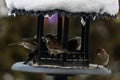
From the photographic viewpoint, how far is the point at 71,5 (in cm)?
401

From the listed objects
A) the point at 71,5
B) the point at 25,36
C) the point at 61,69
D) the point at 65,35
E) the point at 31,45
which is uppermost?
the point at 71,5

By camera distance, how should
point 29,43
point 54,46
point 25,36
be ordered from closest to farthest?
1. point 54,46
2. point 29,43
3. point 25,36

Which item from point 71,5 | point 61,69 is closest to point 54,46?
point 61,69

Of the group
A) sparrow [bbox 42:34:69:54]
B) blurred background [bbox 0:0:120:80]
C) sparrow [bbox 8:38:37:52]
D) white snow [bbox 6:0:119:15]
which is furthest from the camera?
blurred background [bbox 0:0:120:80]

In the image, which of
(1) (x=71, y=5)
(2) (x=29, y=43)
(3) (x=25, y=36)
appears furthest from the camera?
(3) (x=25, y=36)

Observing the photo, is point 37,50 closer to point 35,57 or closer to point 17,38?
point 35,57

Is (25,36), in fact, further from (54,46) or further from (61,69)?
(61,69)

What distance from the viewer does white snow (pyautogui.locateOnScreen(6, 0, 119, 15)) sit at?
4008 mm

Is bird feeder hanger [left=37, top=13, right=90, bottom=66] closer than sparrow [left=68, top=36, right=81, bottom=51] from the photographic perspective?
Yes

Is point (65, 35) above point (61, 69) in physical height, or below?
above

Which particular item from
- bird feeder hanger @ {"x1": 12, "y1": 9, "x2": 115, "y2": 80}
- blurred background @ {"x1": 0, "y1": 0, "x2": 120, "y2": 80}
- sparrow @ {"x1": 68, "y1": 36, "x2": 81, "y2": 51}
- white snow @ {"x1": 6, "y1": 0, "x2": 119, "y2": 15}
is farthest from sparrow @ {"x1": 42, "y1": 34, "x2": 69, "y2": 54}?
blurred background @ {"x1": 0, "y1": 0, "x2": 120, "y2": 80}

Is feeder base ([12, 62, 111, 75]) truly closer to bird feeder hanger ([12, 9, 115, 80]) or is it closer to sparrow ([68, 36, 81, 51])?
bird feeder hanger ([12, 9, 115, 80])

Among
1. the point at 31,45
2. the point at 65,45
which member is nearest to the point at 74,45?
the point at 65,45

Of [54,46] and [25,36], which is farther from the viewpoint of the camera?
[25,36]
